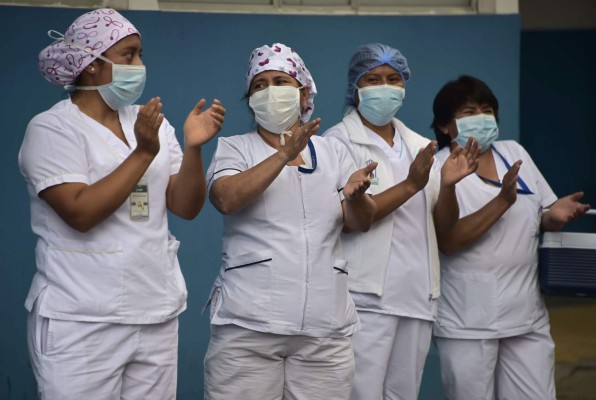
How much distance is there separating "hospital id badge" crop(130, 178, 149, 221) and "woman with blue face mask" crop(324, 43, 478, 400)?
105cm

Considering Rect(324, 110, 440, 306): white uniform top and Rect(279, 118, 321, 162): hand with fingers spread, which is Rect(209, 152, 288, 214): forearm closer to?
Rect(279, 118, 321, 162): hand with fingers spread

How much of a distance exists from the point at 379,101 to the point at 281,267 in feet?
3.41

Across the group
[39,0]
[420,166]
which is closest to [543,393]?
[420,166]

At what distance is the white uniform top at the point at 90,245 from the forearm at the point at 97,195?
4 centimetres

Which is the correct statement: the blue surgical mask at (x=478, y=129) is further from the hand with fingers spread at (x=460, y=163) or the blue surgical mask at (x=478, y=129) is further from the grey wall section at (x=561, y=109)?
the grey wall section at (x=561, y=109)

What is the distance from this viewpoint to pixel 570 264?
4707 millimetres

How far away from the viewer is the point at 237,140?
4152 millimetres

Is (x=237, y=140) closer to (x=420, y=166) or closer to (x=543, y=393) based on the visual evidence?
(x=420, y=166)

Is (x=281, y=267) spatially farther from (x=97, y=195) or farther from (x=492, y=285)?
(x=492, y=285)

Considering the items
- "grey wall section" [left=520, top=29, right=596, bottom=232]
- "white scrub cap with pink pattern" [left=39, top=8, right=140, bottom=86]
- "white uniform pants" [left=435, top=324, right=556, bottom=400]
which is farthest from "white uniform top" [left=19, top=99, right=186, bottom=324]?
"grey wall section" [left=520, top=29, right=596, bottom=232]

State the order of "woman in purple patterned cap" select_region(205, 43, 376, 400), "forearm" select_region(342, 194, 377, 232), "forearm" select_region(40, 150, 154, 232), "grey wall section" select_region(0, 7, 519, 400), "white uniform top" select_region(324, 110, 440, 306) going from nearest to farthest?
Answer: "forearm" select_region(40, 150, 154, 232)
"woman in purple patterned cap" select_region(205, 43, 376, 400)
"forearm" select_region(342, 194, 377, 232)
"white uniform top" select_region(324, 110, 440, 306)
"grey wall section" select_region(0, 7, 519, 400)

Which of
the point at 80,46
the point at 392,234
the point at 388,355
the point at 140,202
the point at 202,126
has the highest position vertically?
the point at 80,46

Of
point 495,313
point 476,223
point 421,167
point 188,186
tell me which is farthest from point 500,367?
point 188,186

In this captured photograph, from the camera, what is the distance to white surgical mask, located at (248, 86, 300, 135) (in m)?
4.07
